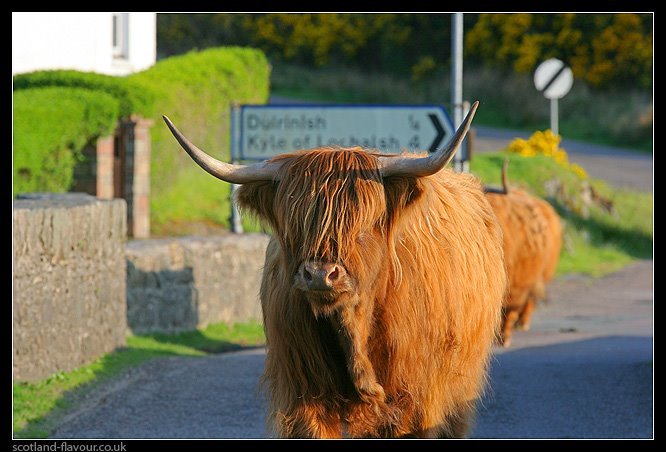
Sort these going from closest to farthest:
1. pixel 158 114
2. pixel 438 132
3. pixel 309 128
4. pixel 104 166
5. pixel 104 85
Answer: pixel 104 166 < pixel 104 85 < pixel 438 132 < pixel 309 128 < pixel 158 114

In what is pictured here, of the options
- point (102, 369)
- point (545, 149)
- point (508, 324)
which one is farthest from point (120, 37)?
point (102, 369)

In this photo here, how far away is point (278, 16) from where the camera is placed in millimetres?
40094

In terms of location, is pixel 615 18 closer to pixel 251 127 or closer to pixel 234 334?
pixel 251 127

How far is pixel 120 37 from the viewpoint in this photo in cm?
2000

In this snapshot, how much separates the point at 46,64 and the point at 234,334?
19.1 feet

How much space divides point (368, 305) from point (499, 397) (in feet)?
11.4

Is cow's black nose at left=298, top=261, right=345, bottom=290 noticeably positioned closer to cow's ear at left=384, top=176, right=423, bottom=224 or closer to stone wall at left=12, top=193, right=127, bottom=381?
cow's ear at left=384, top=176, right=423, bottom=224

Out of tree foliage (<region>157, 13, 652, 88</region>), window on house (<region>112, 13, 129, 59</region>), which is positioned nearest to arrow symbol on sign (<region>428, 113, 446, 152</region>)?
window on house (<region>112, 13, 129, 59</region>)

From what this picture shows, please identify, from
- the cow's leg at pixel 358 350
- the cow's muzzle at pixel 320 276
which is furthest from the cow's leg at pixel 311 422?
the cow's muzzle at pixel 320 276

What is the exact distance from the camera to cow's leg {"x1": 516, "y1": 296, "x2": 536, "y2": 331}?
43.9 ft

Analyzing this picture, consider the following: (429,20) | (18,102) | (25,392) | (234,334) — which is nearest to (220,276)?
(234,334)

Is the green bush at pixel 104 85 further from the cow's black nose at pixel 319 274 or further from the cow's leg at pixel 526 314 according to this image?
the cow's black nose at pixel 319 274

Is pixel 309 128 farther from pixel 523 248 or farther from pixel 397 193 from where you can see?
pixel 397 193

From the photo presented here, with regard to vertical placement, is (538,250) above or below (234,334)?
above
